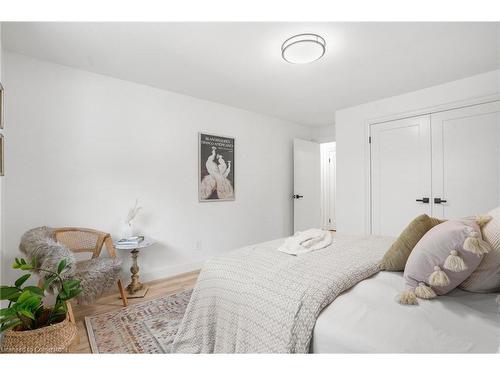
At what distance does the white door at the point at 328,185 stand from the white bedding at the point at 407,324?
5.11 metres

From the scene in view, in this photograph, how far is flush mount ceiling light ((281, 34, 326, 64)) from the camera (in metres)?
1.97

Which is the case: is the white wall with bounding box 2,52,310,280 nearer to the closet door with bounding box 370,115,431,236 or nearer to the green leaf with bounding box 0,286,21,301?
the green leaf with bounding box 0,286,21,301

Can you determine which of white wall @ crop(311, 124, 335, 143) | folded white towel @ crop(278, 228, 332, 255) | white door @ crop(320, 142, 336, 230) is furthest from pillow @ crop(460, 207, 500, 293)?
white door @ crop(320, 142, 336, 230)

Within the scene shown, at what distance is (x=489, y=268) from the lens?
103cm

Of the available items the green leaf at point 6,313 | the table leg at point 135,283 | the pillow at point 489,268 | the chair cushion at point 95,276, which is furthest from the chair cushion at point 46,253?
the pillow at point 489,268

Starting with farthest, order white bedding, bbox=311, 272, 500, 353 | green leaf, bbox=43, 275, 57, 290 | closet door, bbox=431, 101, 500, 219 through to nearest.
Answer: closet door, bbox=431, 101, 500, 219 < green leaf, bbox=43, 275, 57, 290 < white bedding, bbox=311, 272, 500, 353

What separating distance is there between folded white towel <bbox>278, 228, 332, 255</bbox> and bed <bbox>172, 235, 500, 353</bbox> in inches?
3.1

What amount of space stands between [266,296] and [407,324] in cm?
56

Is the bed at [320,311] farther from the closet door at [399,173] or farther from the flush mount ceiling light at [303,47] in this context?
the closet door at [399,173]

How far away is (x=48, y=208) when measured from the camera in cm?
237

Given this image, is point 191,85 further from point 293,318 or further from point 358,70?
point 293,318

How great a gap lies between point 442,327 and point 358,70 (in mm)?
2520

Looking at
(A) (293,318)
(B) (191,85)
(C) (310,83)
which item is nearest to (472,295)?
(A) (293,318)

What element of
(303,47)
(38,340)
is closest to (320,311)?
(38,340)
